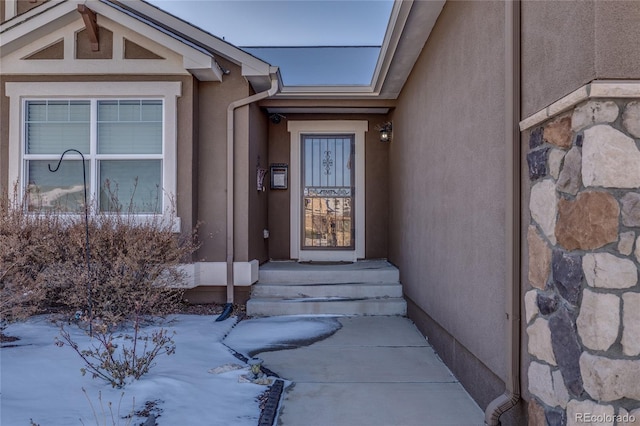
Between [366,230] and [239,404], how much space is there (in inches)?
193

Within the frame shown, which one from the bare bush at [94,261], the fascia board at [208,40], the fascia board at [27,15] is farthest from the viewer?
the fascia board at [208,40]

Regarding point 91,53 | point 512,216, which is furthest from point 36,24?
point 512,216

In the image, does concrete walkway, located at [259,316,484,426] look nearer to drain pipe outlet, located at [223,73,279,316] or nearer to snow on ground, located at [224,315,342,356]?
snow on ground, located at [224,315,342,356]

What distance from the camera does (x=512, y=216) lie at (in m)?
2.29

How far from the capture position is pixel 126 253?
4.56 meters

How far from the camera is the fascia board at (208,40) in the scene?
539 cm

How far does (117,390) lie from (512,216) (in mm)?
2667

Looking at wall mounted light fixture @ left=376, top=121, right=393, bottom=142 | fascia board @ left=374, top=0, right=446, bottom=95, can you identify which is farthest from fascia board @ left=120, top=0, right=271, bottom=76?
wall mounted light fixture @ left=376, top=121, right=393, bottom=142

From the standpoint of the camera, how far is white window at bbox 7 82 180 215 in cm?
528

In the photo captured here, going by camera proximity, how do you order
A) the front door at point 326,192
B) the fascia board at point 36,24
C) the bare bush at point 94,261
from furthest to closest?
the front door at point 326,192
the fascia board at point 36,24
the bare bush at point 94,261

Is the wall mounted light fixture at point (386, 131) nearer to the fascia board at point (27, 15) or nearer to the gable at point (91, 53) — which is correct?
the gable at point (91, 53)

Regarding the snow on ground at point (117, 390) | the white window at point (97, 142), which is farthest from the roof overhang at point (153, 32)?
the snow on ground at point (117, 390)

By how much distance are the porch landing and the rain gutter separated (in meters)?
3.18

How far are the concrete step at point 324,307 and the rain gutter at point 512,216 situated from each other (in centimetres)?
314
